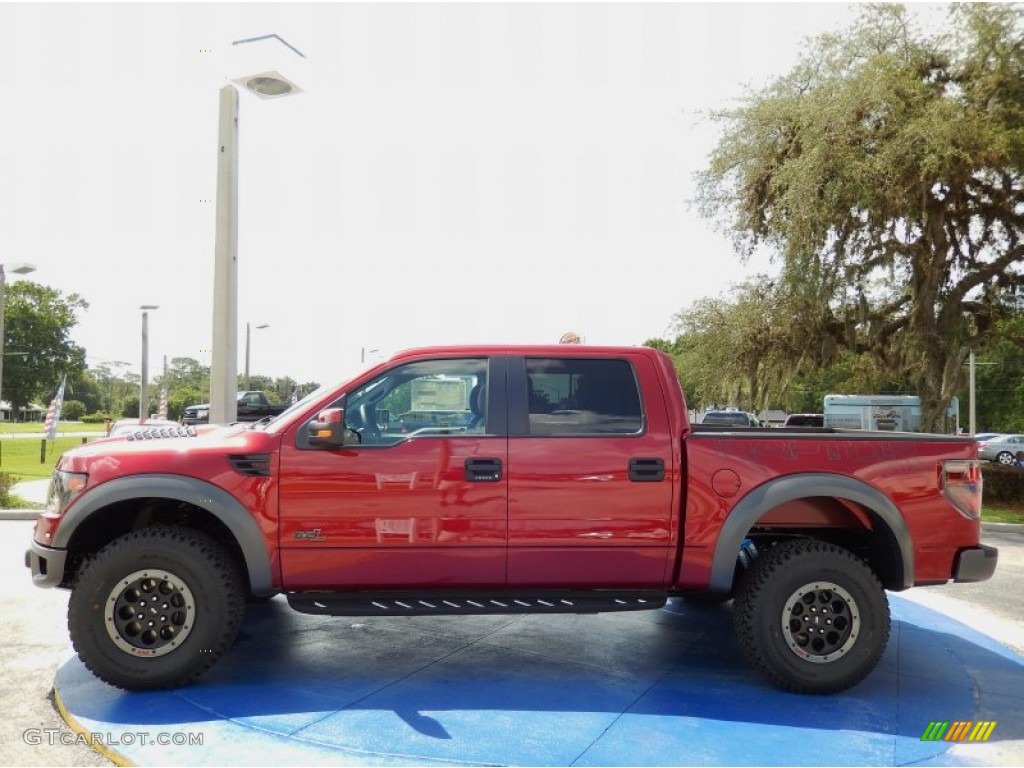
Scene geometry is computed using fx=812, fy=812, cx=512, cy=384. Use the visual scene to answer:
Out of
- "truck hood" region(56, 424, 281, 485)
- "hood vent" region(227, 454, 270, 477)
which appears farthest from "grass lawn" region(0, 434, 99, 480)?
"hood vent" region(227, 454, 270, 477)

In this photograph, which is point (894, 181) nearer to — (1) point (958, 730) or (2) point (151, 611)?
(1) point (958, 730)

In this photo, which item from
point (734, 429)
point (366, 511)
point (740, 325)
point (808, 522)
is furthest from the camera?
point (740, 325)

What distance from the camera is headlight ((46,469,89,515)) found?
435cm

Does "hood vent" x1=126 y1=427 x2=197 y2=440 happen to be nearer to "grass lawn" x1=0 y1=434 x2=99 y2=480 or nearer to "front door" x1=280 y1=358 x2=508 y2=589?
"front door" x1=280 y1=358 x2=508 y2=589

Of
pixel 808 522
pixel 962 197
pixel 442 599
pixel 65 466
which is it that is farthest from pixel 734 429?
pixel 962 197

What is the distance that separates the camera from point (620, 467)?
4426 millimetres

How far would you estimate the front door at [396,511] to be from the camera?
14.2 ft

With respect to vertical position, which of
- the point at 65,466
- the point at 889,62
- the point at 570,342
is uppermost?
the point at 889,62

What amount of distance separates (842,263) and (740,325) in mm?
2740

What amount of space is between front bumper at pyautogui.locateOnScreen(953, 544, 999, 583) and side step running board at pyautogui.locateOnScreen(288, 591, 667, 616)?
5.45ft

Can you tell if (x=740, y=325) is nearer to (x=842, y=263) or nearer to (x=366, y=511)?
(x=842, y=263)

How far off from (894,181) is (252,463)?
43.2 feet

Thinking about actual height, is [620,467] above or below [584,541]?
above

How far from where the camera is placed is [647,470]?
4.44m
